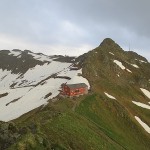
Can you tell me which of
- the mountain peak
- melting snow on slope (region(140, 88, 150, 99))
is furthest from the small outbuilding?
the mountain peak

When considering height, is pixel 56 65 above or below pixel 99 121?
above

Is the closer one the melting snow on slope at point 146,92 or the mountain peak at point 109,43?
the melting snow on slope at point 146,92

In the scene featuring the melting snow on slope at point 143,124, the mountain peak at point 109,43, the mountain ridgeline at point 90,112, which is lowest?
the melting snow on slope at point 143,124

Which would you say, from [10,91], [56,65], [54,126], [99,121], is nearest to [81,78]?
[99,121]

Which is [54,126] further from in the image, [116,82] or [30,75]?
[30,75]

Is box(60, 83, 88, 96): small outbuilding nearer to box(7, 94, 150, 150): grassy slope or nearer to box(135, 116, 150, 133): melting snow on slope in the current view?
box(7, 94, 150, 150): grassy slope

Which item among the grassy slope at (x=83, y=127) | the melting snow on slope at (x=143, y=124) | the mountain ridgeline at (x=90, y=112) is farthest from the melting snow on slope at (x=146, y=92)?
the grassy slope at (x=83, y=127)

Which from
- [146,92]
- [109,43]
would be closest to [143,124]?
[146,92]

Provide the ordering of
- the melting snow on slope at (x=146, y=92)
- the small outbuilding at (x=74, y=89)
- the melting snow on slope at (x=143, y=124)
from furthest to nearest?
the melting snow on slope at (x=146, y=92)
the small outbuilding at (x=74, y=89)
the melting snow on slope at (x=143, y=124)

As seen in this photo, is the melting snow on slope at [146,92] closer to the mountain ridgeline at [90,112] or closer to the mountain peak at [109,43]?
the mountain ridgeline at [90,112]
